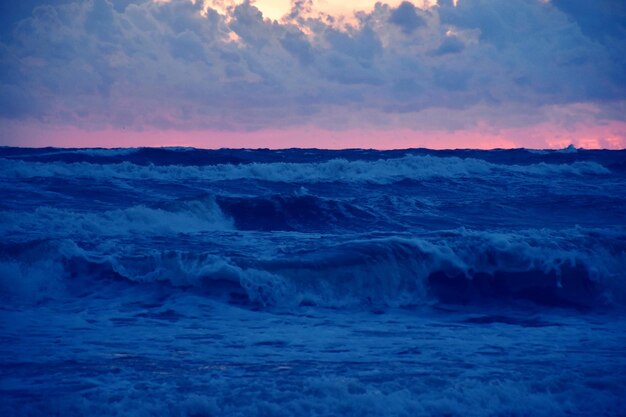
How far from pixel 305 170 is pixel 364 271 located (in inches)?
659

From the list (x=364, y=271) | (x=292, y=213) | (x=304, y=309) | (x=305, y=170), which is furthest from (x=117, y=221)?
(x=305, y=170)

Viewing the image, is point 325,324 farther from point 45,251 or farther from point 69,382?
point 45,251

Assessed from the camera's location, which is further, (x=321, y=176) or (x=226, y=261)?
(x=321, y=176)

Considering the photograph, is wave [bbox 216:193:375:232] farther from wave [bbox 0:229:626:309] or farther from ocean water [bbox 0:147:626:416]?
wave [bbox 0:229:626:309]

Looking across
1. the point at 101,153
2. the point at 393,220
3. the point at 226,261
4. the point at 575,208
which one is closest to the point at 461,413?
the point at 226,261

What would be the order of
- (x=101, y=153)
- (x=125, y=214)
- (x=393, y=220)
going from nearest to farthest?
(x=125, y=214), (x=393, y=220), (x=101, y=153)

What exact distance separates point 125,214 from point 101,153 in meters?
18.1

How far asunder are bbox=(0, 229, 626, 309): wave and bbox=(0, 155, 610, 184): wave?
41.1 ft

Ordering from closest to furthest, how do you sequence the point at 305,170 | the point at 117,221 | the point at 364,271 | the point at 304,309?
the point at 304,309, the point at 364,271, the point at 117,221, the point at 305,170

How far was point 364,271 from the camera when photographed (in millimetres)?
9070

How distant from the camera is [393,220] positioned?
48.6 ft

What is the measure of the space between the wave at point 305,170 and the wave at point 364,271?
12.5m

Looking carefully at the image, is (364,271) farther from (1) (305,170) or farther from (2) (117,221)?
(1) (305,170)

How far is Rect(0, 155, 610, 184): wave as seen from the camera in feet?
70.6
